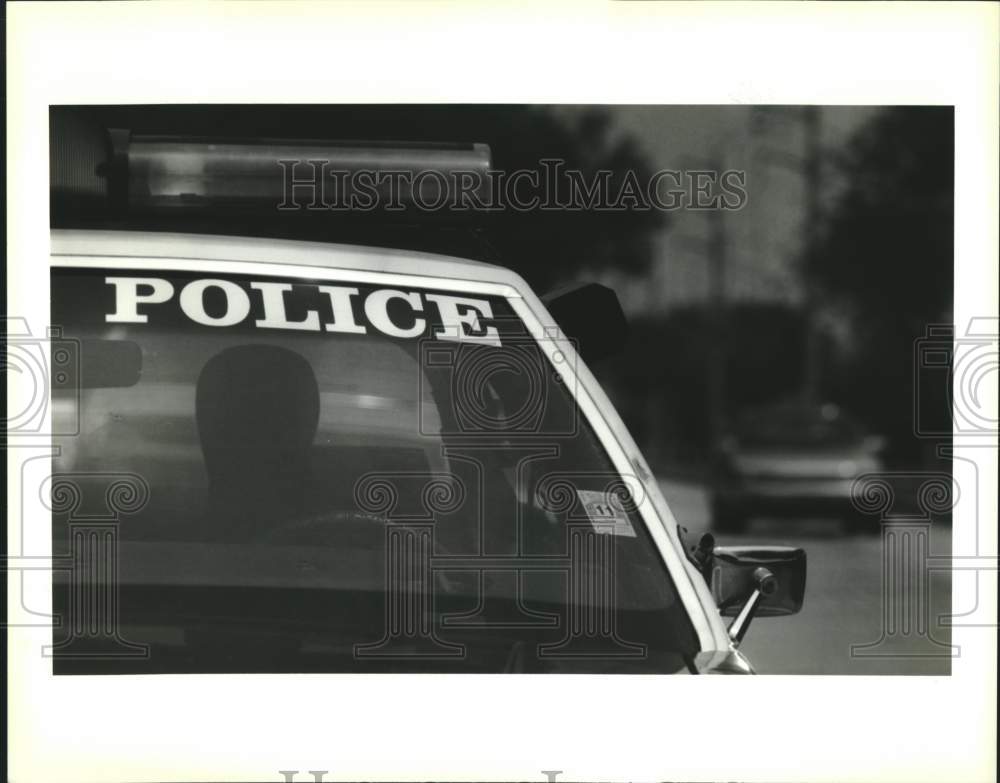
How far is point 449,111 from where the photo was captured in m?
2.96

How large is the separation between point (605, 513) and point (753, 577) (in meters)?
0.34

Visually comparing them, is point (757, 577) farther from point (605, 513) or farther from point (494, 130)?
point (494, 130)

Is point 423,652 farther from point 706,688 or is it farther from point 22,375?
point 22,375

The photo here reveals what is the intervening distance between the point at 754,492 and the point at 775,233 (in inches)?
237

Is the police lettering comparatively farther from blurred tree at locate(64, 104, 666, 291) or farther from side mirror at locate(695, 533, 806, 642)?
side mirror at locate(695, 533, 806, 642)

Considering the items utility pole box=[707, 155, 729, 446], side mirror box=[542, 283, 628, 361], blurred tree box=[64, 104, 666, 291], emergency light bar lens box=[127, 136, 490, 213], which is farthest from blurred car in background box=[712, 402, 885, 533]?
emergency light bar lens box=[127, 136, 490, 213]

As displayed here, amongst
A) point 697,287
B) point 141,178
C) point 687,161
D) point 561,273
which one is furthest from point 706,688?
point 697,287

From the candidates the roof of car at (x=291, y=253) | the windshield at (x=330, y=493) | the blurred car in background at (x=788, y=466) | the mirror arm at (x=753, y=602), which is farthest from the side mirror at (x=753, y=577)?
the blurred car in background at (x=788, y=466)

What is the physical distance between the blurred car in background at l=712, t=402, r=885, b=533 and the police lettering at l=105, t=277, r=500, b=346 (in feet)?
20.0

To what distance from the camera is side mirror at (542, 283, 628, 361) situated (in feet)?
9.56

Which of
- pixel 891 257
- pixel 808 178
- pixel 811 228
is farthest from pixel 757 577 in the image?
pixel 891 257

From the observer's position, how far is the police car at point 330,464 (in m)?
2.68

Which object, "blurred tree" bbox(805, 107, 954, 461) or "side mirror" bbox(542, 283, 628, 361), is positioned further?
"blurred tree" bbox(805, 107, 954, 461)

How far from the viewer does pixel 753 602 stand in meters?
2.72
